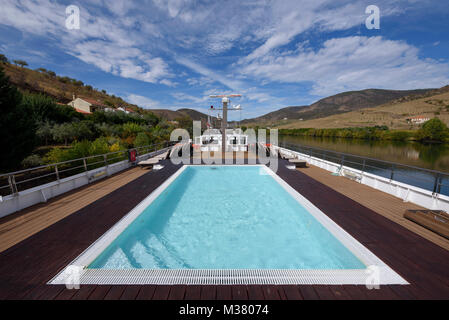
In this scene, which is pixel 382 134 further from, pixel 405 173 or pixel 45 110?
pixel 45 110

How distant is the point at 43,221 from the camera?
324cm

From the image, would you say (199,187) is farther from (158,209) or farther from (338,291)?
(338,291)

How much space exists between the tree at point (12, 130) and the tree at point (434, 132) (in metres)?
55.8

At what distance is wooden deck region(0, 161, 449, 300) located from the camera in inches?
72.4

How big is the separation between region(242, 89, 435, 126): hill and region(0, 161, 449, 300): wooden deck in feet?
433

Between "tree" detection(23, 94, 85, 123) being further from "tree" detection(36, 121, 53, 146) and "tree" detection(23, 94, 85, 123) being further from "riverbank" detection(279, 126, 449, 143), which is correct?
"riverbank" detection(279, 126, 449, 143)

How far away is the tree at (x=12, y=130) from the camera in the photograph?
9930 mm

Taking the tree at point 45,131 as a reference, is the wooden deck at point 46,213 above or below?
below

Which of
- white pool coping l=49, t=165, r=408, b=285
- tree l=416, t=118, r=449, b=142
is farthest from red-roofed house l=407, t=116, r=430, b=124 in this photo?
white pool coping l=49, t=165, r=408, b=285

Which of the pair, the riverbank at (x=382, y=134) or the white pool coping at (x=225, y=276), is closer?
the white pool coping at (x=225, y=276)

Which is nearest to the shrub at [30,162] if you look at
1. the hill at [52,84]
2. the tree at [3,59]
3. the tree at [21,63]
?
the hill at [52,84]

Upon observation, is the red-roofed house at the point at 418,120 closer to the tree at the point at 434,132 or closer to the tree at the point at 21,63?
the tree at the point at 434,132

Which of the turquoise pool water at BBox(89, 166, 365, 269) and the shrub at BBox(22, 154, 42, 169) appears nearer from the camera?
the turquoise pool water at BBox(89, 166, 365, 269)
